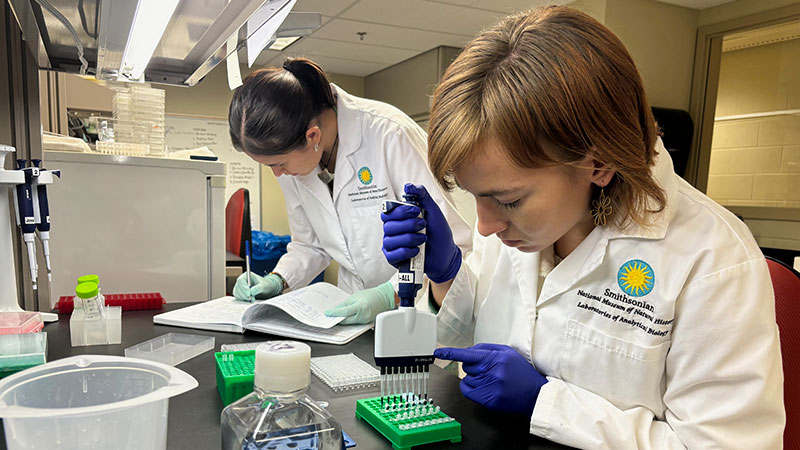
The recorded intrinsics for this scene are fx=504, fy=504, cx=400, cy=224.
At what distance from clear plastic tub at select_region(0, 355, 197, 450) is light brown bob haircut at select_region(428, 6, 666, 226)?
0.52 m

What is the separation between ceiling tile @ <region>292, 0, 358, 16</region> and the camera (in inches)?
140

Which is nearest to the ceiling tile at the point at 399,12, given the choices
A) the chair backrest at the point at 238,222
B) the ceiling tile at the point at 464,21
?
the ceiling tile at the point at 464,21

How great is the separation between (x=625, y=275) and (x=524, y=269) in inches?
8.3

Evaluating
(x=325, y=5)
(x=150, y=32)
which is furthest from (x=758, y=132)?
(x=150, y=32)

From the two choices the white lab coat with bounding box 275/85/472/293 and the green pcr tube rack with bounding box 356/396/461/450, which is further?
the white lab coat with bounding box 275/85/472/293

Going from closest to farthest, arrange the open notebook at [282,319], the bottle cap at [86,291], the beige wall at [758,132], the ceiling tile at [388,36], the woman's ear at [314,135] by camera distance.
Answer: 1. the bottle cap at [86,291]
2. the open notebook at [282,319]
3. the woman's ear at [314,135]
4. the beige wall at [758,132]
5. the ceiling tile at [388,36]

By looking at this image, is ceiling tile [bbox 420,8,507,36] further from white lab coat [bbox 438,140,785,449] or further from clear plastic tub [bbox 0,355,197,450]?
clear plastic tub [bbox 0,355,197,450]

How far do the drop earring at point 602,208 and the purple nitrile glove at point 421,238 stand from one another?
0.94ft

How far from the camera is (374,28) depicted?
4.17m

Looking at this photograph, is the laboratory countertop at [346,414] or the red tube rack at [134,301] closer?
the laboratory countertop at [346,414]

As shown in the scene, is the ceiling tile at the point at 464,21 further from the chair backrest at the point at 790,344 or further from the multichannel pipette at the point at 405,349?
the multichannel pipette at the point at 405,349

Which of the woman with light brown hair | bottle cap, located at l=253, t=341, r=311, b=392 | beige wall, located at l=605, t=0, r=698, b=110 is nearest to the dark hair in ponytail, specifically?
the woman with light brown hair

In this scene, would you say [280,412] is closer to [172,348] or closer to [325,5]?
[172,348]

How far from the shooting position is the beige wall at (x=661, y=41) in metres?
3.41
